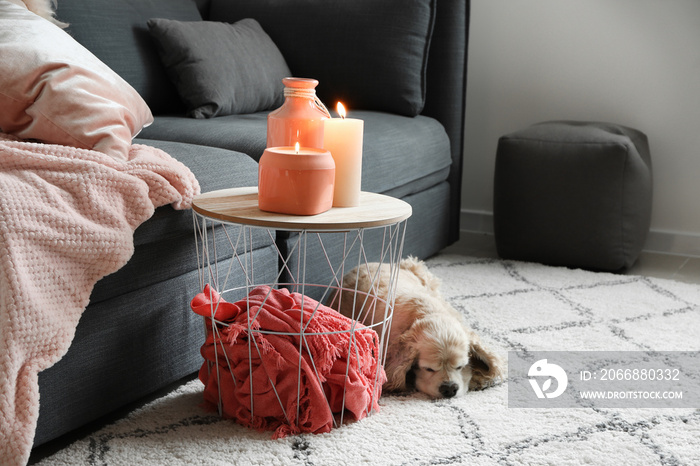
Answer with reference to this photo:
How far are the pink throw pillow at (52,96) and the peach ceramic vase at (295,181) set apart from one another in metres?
0.32

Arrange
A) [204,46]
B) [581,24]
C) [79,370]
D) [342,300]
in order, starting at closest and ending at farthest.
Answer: [79,370] < [342,300] < [204,46] < [581,24]

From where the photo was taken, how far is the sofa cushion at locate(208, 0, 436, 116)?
8.07 feet

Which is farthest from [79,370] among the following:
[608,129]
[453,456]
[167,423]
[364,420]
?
[608,129]

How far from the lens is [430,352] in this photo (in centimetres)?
144

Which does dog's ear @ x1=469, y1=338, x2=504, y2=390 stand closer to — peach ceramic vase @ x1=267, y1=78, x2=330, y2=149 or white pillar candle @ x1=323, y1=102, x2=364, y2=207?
white pillar candle @ x1=323, y1=102, x2=364, y2=207

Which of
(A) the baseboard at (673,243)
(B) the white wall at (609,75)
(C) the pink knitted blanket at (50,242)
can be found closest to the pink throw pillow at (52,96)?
(C) the pink knitted blanket at (50,242)

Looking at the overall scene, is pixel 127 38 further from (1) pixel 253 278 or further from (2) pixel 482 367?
(2) pixel 482 367

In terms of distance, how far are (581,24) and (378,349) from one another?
6.42 ft

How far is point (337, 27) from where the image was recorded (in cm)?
250

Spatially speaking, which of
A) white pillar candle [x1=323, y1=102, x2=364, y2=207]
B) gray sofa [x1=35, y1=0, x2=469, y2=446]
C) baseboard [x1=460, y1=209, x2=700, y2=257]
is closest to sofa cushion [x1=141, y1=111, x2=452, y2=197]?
gray sofa [x1=35, y1=0, x2=469, y2=446]

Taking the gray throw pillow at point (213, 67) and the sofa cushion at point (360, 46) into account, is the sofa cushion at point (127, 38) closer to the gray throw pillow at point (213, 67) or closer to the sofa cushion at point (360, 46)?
the gray throw pillow at point (213, 67)

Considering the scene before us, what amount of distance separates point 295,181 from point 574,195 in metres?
1.53

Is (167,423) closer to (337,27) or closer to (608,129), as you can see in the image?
(337,27)

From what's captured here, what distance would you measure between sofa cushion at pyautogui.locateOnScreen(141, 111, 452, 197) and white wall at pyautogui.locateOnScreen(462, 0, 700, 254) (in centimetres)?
58
